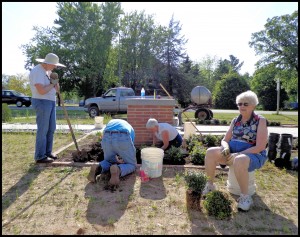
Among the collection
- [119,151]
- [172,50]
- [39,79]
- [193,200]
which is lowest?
[193,200]

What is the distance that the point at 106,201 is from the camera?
3.09 metres

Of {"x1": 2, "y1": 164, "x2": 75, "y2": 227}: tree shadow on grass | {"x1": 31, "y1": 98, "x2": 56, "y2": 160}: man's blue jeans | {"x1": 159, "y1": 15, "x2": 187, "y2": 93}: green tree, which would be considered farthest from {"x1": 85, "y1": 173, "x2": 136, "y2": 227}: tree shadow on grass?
{"x1": 159, "y1": 15, "x2": 187, "y2": 93}: green tree

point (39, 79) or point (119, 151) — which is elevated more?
point (39, 79)

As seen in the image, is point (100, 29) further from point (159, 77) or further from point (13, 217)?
point (13, 217)

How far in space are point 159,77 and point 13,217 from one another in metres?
30.2

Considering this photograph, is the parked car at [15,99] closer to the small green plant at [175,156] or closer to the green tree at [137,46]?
the green tree at [137,46]

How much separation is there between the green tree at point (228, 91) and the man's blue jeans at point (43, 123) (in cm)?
3090

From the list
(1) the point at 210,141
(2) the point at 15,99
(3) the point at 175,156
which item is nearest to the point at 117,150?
(3) the point at 175,156

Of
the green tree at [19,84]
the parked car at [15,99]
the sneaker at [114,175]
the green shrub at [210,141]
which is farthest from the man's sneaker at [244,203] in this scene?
the green tree at [19,84]

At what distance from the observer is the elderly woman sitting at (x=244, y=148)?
9.65 feet

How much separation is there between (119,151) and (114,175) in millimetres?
453

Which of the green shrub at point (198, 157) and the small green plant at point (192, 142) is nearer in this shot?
the green shrub at point (198, 157)

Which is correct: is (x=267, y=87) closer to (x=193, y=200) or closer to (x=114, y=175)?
(x=114, y=175)

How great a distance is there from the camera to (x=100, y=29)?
23188mm
